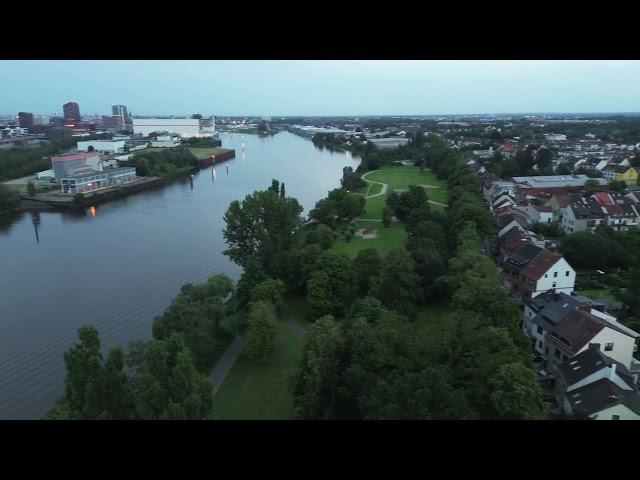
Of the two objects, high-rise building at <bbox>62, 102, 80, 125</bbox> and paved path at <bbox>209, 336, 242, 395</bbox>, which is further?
high-rise building at <bbox>62, 102, 80, 125</bbox>

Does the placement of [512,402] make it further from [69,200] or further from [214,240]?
[69,200]

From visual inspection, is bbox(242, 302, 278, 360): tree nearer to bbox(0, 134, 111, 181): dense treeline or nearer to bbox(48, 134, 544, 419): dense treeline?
bbox(48, 134, 544, 419): dense treeline

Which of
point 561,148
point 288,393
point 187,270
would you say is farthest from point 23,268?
point 561,148

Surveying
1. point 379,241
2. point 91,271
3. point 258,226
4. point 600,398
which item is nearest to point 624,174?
point 379,241

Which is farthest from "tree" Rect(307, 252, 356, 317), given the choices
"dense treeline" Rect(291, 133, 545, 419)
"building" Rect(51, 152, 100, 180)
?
"building" Rect(51, 152, 100, 180)

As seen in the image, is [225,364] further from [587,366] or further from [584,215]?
[584,215]
